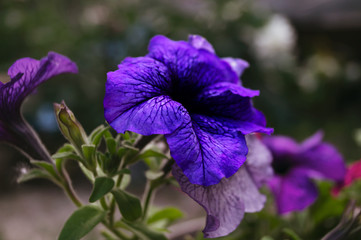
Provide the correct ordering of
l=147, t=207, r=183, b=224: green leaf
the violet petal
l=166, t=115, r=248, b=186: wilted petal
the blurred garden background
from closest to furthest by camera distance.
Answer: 1. l=166, t=115, r=248, b=186: wilted petal
2. the violet petal
3. l=147, t=207, r=183, b=224: green leaf
4. the blurred garden background

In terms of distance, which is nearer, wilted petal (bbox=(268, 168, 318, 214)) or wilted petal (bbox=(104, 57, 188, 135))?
wilted petal (bbox=(104, 57, 188, 135))

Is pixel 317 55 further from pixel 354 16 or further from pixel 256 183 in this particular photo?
pixel 256 183

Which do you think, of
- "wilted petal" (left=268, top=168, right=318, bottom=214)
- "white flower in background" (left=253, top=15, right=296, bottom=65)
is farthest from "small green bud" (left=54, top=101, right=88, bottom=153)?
"white flower in background" (left=253, top=15, right=296, bottom=65)

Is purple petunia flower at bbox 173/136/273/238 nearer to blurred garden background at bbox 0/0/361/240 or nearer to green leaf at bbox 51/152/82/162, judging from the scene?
green leaf at bbox 51/152/82/162

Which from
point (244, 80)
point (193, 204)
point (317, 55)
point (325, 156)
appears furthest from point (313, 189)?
point (317, 55)

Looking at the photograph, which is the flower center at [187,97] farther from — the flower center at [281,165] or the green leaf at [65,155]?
the flower center at [281,165]

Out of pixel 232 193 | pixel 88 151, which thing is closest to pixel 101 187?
pixel 88 151

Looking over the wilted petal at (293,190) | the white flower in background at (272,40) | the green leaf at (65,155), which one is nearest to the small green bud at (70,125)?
the green leaf at (65,155)

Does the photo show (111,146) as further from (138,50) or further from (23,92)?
(138,50)
